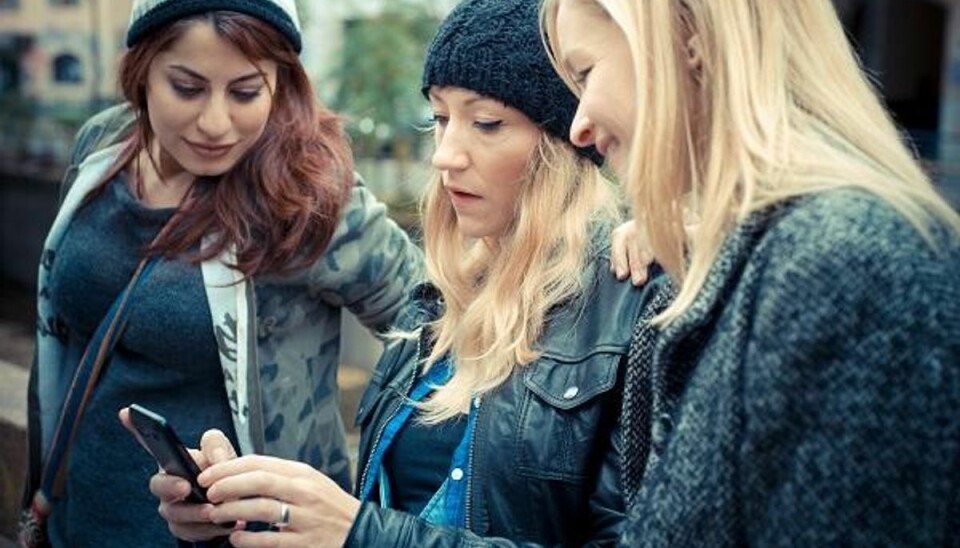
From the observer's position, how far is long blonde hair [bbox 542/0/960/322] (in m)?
1.14

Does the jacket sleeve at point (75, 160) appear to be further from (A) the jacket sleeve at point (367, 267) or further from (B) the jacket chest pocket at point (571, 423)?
(B) the jacket chest pocket at point (571, 423)

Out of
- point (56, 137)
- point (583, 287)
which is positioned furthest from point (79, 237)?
point (56, 137)

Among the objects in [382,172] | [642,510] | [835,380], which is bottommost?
[382,172]

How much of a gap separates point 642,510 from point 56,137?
12.7 metres

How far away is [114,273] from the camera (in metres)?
2.42

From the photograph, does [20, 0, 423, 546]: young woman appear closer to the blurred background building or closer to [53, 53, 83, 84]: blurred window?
the blurred background building

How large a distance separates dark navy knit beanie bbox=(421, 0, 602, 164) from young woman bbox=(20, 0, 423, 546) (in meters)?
0.62

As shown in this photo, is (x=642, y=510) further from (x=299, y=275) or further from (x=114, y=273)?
(x=114, y=273)

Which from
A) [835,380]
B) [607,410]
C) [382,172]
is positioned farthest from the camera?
[382,172]

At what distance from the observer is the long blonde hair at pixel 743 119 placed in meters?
1.14

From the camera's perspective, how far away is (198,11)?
2291 millimetres

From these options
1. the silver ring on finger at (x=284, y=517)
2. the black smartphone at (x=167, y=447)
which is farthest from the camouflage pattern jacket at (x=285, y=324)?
the silver ring on finger at (x=284, y=517)

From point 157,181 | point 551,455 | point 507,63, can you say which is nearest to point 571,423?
point 551,455

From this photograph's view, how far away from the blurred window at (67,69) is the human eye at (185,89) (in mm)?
10190
